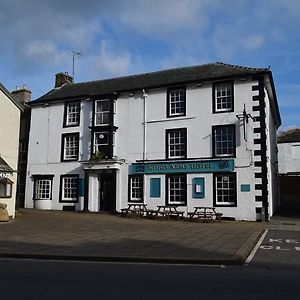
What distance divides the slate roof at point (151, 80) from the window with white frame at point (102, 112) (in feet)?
2.32

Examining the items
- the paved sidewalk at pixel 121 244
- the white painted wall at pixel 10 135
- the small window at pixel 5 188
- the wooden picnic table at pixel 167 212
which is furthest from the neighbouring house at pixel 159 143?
the paved sidewalk at pixel 121 244

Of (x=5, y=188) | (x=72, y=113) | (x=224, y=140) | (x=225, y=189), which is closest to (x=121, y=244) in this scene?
(x=5, y=188)

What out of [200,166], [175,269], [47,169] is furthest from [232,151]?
[175,269]

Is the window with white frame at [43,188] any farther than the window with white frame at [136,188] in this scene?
Yes

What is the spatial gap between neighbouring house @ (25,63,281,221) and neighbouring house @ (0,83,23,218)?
586 centimetres

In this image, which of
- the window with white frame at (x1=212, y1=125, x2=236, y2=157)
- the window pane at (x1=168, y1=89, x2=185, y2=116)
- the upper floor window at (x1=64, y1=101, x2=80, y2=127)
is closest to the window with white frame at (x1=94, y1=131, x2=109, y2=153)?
the upper floor window at (x1=64, y1=101, x2=80, y2=127)

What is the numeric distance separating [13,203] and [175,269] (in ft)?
51.3

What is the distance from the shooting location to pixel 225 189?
83.1ft

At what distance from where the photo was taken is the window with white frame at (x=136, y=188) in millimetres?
27641

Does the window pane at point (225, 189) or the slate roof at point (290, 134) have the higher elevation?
the slate roof at point (290, 134)

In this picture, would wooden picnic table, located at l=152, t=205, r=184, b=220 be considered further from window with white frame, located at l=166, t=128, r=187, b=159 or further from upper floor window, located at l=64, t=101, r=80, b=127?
upper floor window, located at l=64, t=101, r=80, b=127

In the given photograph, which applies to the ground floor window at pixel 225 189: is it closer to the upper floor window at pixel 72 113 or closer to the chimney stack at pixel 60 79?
the upper floor window at pixel 72 113

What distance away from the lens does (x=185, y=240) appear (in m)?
14.7

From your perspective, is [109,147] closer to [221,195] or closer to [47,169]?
[47,169]
